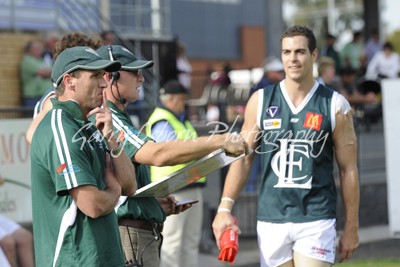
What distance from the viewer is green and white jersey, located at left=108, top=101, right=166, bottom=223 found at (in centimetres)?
574

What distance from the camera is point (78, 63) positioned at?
4.95 m

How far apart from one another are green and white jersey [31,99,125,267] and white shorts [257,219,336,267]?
1845mm

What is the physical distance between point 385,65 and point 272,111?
50.4ft

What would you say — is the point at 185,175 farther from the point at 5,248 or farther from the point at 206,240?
the point at 206,240

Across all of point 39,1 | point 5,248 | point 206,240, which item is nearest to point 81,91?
point 5,248

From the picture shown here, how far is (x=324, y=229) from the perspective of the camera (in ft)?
21.4

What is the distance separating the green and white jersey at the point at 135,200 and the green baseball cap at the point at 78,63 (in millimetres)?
735

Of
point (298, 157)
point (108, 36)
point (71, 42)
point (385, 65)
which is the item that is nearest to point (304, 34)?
point (298, 157)

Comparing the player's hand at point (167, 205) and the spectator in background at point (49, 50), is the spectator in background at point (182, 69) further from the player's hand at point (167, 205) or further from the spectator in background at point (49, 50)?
the player's hand at point (167, 205)

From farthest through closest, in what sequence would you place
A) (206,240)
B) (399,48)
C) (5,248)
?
1. (399,48)
2. (206,240)
3. (5,248)

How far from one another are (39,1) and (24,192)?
707 centimetres

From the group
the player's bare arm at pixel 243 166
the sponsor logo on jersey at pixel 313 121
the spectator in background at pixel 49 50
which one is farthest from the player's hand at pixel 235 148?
the spectator in background at pixel 49 50

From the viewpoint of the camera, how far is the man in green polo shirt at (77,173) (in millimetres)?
4750

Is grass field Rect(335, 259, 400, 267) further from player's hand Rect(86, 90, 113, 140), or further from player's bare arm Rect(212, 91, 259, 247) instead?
player's hand Rect(86, 90, 113, 140)
